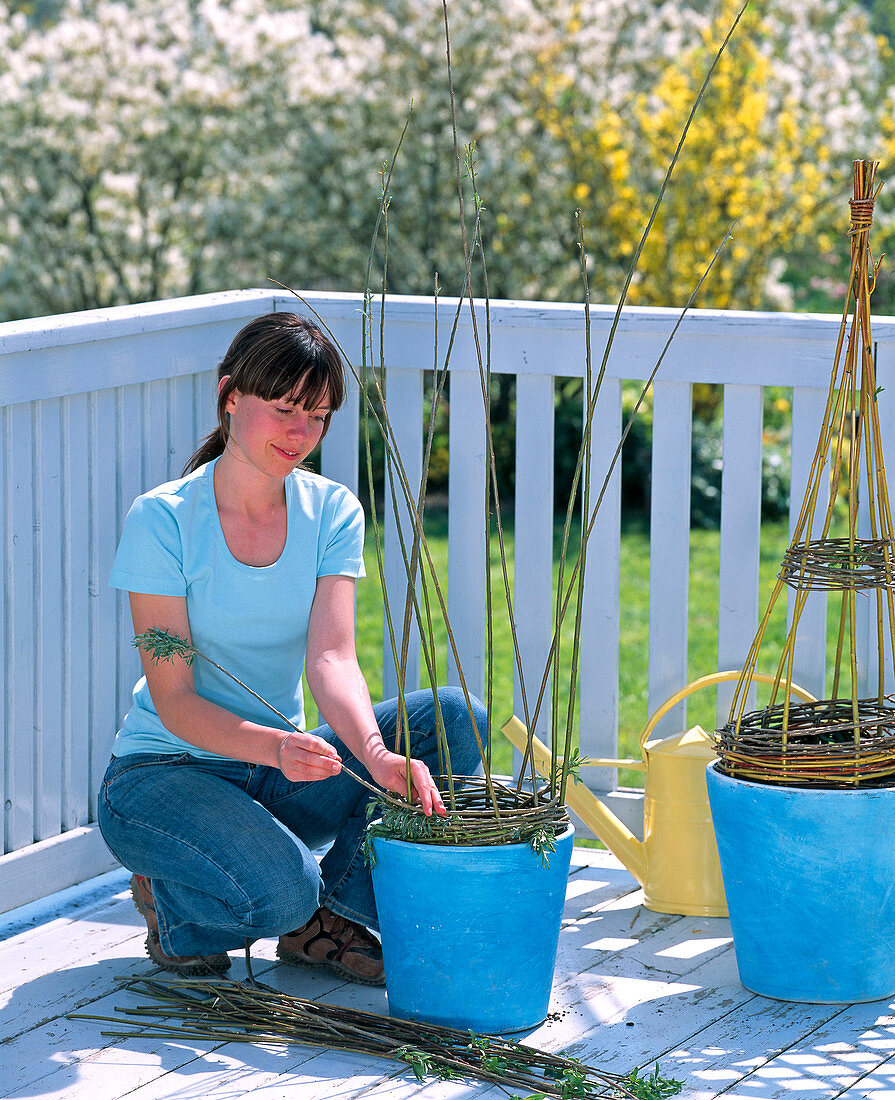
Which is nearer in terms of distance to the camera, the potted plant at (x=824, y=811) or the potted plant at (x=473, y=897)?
the potted plant at (x=473, y=897)

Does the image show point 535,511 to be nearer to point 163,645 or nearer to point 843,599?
point 843,599

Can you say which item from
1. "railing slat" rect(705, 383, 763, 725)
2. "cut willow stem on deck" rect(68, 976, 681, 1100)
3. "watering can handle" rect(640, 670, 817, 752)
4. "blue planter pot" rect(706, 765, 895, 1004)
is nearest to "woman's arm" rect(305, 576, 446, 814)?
"cut willow stem on deck" rect(68, 976, 681, 1100)

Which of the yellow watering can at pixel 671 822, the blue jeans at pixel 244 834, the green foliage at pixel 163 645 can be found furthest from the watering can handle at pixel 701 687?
the green foliage at pixel 163 645

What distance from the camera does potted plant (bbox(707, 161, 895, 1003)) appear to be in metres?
2.33

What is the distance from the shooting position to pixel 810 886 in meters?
2.35

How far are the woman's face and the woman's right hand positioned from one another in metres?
0.49

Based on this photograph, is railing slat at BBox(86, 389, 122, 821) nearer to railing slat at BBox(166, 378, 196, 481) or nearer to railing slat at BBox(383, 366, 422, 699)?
railing slat at BBox(166, 378, 196, 481)

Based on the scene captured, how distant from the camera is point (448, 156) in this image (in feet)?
22.3

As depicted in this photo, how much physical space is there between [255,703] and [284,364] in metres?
0.54

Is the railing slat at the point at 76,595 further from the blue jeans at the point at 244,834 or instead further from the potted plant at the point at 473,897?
the potted plant at the point at 473,897

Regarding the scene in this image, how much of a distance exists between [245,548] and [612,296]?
4.72m

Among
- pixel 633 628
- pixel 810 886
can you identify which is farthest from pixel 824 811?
pixel 633 628

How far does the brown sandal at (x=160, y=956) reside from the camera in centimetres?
250

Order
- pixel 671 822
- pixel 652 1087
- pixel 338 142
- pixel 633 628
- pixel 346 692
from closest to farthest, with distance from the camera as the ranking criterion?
pixel 652 1087, pixel 346 692, pixel 671 822, pixel 633 628, pixel 338 142
